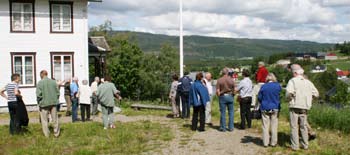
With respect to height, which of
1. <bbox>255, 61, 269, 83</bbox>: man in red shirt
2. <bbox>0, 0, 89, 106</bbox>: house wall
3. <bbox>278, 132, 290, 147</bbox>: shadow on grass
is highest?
<bbox>0, 0, 89, 106</bbox>: house wall

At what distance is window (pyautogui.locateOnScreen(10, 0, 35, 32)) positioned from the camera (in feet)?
70.0

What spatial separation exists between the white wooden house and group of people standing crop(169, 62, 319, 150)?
8389mm

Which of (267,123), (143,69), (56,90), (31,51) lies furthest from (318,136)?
(143,69)

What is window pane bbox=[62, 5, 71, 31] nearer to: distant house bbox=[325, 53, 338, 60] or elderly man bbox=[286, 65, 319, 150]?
elderly man bbox=[286, 65, 319, 150]

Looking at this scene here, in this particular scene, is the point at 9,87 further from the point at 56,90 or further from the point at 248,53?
the point at 248,53

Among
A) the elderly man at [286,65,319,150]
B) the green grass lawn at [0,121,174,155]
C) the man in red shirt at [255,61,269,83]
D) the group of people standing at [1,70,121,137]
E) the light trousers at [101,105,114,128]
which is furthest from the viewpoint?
the light trousers at [101,105,114,128]

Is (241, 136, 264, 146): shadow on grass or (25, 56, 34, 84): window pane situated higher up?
(25, 56, 34, 84): window pane

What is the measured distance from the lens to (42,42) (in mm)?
21875

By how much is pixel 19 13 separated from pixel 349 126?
1643 cm

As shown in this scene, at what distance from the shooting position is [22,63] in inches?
847

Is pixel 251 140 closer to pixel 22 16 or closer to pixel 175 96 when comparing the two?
pixel 175 96

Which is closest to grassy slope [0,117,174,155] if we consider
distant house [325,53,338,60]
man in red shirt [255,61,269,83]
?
man in red shirt [255,61,269,83]

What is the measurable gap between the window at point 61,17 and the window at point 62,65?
124 centimetres

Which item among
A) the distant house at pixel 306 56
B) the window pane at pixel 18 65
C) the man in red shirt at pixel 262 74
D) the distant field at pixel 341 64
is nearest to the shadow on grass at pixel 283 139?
the man in red shirt at pixel 262 74
